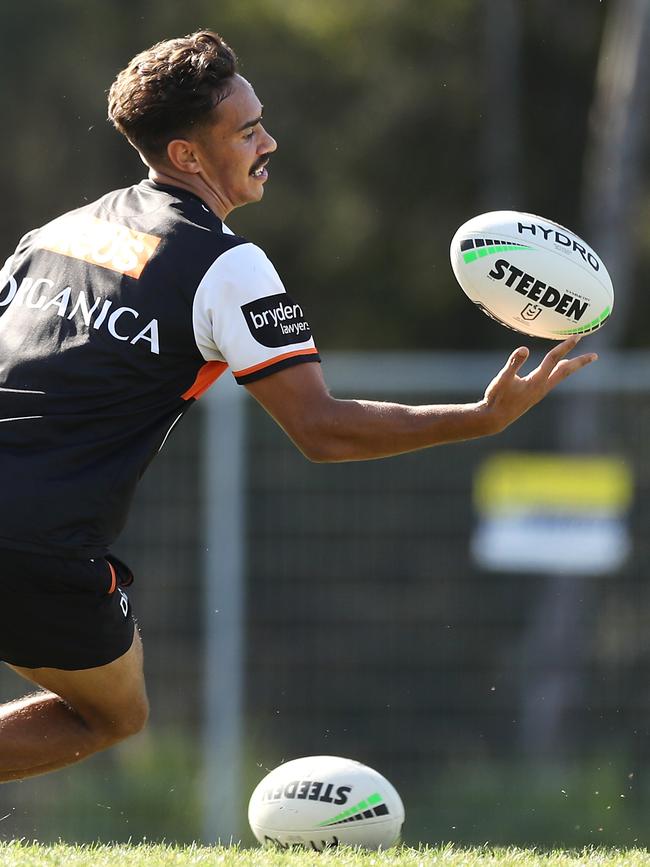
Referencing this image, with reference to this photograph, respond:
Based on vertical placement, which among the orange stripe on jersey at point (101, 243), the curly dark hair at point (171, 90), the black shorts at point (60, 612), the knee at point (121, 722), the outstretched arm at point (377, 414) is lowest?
the knee at point (121, 722)

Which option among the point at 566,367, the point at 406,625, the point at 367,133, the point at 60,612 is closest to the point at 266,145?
the point at 566,367

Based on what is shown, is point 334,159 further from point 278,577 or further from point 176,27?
point 278,577

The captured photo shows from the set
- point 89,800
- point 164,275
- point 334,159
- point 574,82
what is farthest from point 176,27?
point 164,275

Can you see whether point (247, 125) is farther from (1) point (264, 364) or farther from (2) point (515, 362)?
(2) point (515, 362)

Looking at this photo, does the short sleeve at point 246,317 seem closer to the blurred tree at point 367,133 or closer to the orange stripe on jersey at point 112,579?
the orange stripe on jersey at point 112,579

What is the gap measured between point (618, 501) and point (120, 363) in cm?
646

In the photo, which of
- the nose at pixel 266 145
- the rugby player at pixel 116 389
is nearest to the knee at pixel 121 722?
the rugby player at pixel 116 389

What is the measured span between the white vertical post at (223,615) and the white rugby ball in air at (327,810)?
4.73m

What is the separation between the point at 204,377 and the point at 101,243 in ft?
1.67

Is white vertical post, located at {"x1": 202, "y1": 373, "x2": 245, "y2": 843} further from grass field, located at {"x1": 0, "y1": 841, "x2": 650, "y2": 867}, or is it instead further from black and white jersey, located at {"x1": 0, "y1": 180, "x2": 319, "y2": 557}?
black and white jersey, located at {"x1": 0, "y1": 180, "x2": 319, "y2": 557}

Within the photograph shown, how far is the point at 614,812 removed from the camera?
10.7m

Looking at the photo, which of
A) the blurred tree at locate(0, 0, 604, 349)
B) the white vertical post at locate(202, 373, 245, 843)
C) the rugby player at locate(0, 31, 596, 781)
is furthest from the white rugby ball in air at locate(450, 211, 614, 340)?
the blurred tree at locate(0, 0, 604, 349)

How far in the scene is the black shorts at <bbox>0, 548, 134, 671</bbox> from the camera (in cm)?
465

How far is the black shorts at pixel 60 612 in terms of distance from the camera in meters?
4.65
